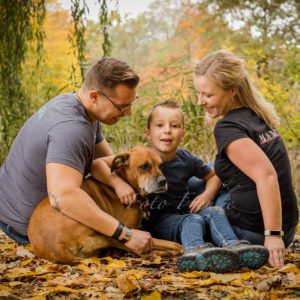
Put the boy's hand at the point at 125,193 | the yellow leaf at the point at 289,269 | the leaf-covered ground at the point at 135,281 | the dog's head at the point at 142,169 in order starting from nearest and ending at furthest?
the leaf-covered ground at the point at 135,281
the yellow leaf at the point at 289,269
the boy's hand at the point at 125,193
the dog's head at the point at 142,169

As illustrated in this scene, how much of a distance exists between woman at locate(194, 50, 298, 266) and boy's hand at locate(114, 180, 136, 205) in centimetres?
83

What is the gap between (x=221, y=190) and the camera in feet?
16.5

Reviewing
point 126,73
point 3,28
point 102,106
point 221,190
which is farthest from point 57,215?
point 3,28

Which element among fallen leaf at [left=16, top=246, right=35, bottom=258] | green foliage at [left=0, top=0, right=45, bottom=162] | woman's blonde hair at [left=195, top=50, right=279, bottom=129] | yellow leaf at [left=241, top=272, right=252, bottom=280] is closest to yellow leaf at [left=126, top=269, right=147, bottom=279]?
yellow leaf at [left=241, top=272, right=252, bottom=280]

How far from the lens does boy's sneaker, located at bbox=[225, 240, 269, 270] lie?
11.9ft

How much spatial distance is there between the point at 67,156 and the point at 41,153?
436 mm

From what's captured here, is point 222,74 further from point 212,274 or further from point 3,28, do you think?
point 3,28

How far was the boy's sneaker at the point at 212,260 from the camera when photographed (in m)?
3.61

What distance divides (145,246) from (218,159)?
938mm

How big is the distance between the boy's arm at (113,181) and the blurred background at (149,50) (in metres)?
2.73

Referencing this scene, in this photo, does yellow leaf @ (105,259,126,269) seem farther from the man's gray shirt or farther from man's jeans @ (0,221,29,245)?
man's jeans @ (0,221,29,245)

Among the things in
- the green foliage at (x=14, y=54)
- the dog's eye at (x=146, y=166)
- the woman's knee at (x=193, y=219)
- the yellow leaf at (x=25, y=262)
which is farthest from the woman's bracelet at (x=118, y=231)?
Result: the green foliage at (x=14, y=54)

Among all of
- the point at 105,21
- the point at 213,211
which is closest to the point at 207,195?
the point at 213,211

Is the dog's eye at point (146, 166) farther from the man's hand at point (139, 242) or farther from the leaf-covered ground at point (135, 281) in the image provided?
the leaf-covered ground at point (135, 281)
